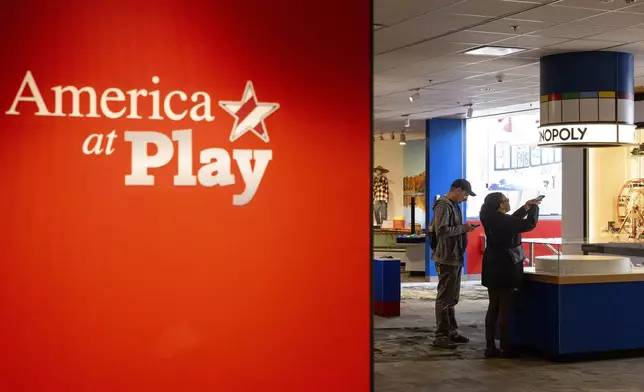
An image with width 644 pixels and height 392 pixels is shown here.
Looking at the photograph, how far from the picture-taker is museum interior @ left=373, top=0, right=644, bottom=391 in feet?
24.8

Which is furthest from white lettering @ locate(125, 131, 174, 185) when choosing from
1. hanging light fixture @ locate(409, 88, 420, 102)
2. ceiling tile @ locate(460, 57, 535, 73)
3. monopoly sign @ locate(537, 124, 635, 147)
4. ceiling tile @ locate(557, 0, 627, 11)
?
hanging light fixture @ locate(409, 88, 420, 102)

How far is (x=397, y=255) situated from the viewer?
1866cm

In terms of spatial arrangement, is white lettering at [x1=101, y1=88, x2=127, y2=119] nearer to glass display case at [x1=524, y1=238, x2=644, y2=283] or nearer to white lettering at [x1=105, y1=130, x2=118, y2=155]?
white lettering at [x1=105, y1=130, x2=118, y2=155]

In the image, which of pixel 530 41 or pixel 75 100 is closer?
pixel 75 100

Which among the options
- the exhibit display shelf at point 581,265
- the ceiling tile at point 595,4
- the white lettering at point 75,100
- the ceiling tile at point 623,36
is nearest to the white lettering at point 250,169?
the white lettering at point 75,100

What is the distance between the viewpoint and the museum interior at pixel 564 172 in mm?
7574

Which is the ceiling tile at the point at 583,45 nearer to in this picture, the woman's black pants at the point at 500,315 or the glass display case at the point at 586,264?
the glass display case at the point at 586,264

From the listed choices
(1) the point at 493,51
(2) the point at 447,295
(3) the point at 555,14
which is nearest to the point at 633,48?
(1) the point at 493,51

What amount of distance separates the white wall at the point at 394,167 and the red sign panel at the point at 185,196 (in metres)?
16.0

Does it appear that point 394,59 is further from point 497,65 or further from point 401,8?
point 401,8

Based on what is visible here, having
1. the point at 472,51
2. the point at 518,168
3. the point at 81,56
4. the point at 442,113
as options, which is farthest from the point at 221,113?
the point at 518,168

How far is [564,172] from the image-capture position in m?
13.7

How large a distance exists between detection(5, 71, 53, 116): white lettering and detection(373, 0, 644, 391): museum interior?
11.8ft

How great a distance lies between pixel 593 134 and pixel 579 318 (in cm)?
250
